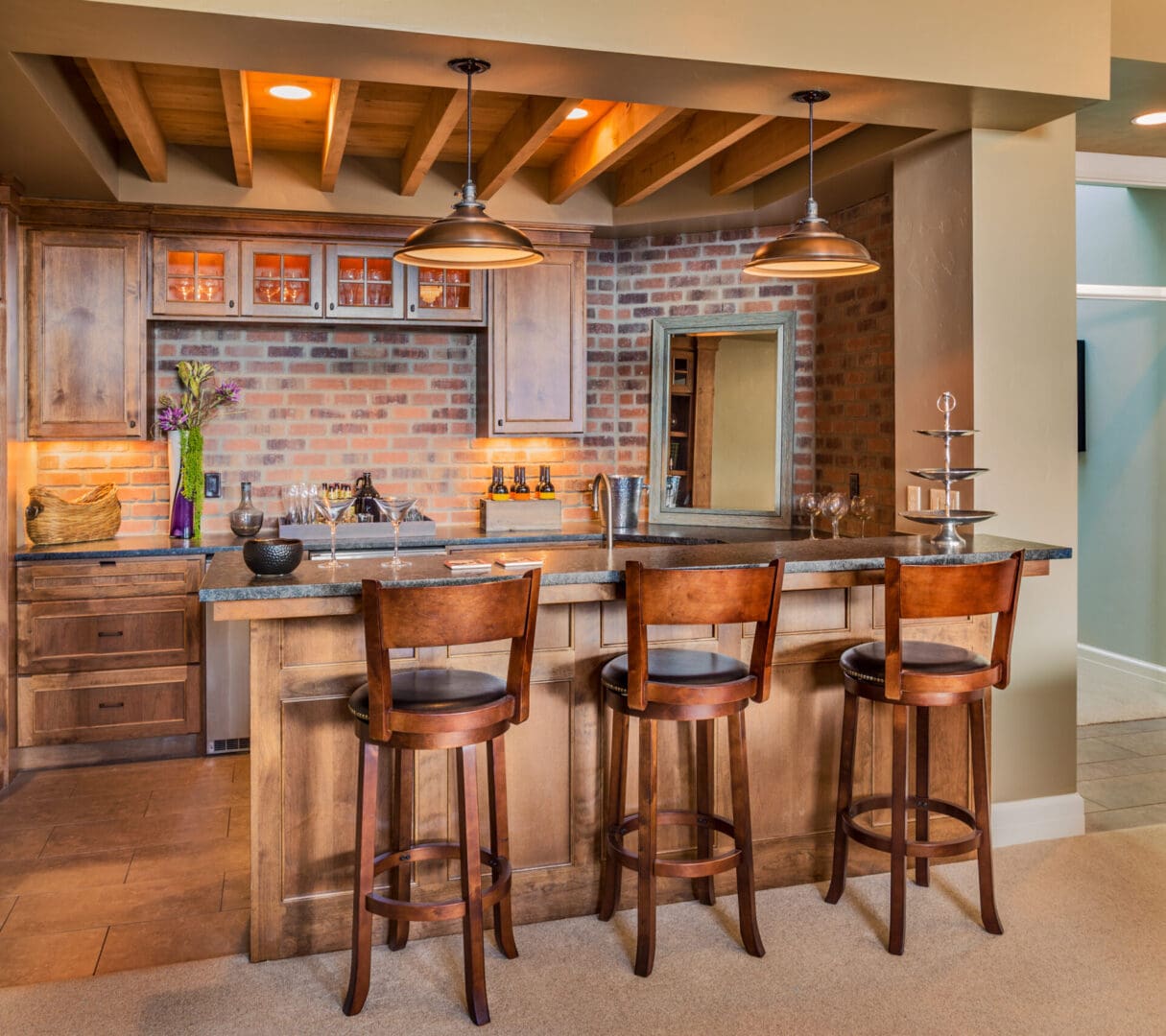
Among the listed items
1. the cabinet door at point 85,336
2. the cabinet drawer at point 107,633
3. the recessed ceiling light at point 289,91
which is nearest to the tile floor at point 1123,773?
the cabinet drawer at point 107,633

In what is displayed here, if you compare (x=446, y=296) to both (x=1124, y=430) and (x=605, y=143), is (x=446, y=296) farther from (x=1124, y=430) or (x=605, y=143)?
(x=1124, y=430)

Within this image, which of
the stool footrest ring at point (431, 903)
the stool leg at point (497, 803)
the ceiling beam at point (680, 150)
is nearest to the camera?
the stool footrest ring at point (431, 903)

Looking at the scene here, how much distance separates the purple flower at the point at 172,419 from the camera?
16.5 feet

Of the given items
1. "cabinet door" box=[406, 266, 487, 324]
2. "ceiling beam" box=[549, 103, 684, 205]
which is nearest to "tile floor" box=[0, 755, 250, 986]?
"cabinet door" box=[406, 266, 487, 324]

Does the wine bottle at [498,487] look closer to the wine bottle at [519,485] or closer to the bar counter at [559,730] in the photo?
the wine bottle at [519,485]

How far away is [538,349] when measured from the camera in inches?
211

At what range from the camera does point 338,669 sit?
2.89m

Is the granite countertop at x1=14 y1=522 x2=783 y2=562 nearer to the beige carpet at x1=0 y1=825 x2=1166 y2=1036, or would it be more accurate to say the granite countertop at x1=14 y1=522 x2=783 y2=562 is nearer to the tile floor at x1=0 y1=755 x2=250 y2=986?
the tile floor at x1=0 y1=755 x2=250 y2=986

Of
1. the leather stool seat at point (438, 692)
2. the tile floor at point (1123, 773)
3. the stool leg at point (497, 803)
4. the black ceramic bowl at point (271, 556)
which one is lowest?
the tile floor at point (1123, 773)

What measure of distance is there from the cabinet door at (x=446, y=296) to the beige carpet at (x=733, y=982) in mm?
3170

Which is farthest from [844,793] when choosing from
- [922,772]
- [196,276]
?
[196,276]

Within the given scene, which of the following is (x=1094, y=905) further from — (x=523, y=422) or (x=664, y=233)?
(x=664, y=233)

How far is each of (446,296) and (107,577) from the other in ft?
6.85

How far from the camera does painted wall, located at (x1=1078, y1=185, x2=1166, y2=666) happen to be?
5793 mm
